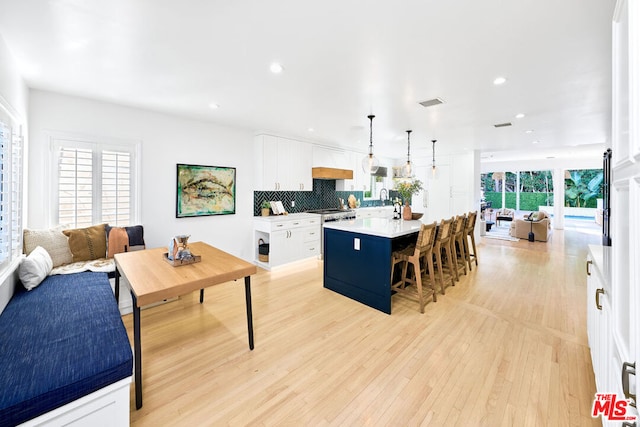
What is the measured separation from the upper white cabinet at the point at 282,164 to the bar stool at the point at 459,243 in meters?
3.03

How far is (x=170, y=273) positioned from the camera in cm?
220

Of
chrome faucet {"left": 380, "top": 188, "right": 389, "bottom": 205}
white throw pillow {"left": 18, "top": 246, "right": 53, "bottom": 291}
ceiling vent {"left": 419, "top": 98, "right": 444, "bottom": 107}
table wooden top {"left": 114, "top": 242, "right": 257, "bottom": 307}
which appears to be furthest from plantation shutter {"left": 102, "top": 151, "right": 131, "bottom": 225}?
chrome faucet {"left": 380, "top": 188, "right": 389, "bottom": 205}

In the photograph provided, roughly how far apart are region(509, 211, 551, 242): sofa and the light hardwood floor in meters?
4.52

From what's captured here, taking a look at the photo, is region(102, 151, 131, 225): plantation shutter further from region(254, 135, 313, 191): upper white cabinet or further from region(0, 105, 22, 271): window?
region(254, 135, 313, 191): upper white cabinet

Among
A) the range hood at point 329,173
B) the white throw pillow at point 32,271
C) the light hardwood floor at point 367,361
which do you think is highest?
the range hood at point 329,173

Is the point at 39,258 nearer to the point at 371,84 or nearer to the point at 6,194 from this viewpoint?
the point at 6,194

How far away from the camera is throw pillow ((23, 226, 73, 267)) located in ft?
9.36

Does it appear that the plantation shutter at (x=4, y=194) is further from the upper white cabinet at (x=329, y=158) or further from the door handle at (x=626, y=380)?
the upper white cabinet at (x=329, y=158)

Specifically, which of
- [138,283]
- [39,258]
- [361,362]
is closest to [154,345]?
[138,283]

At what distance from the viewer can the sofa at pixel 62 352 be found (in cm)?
124

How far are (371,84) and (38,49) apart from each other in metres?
2.95

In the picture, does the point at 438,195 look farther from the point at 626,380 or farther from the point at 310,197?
the point at 626,380

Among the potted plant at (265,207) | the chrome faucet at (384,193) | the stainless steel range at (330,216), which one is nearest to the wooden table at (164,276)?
the potted plant at (265,207)

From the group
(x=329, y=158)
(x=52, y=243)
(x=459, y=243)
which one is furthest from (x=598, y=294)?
(x=329, y=158)
